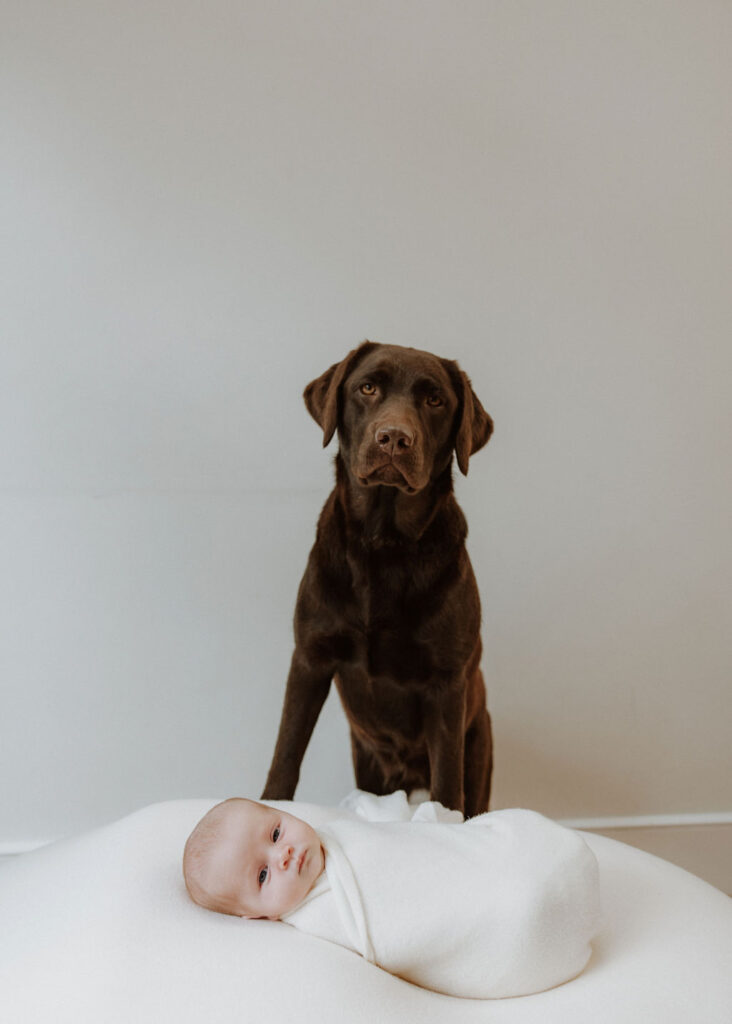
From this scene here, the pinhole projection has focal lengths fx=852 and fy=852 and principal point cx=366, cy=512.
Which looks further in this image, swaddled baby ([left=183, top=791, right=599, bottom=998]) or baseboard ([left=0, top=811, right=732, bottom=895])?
baseboard ([left=0, top=811, right=732, bottom=895])

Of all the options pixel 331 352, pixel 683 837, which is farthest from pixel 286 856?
pixel 683 837

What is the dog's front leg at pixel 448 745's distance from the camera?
Answer: 5.34 feet

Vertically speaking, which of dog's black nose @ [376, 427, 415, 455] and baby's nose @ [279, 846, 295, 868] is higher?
dog's black nose @ [376, 427, 415, 455]

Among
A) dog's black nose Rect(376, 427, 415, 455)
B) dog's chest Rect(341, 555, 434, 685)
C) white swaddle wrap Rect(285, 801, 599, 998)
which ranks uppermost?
dog's black nose Rect(376, 427, 415, 455)

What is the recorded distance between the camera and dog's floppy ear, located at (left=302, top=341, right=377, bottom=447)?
168 centimetres

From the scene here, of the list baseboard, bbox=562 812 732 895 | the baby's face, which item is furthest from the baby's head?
baseboard, bbox=562 812 732 895

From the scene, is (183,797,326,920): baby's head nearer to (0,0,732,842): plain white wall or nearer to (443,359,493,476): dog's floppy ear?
(443,359,493,476): dog's floppy ear

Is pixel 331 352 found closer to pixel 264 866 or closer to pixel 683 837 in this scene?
pixel 264 866

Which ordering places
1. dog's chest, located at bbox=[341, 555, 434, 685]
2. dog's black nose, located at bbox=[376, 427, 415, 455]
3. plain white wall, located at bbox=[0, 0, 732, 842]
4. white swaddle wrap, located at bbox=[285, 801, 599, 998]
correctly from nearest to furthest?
white swaddle wrap, located at bbox=[285, 801, 599, 998] → dog's black nose, located at bbox=[376, 427, 415, 455] → dog's chest, located at bbox=[341, 555, 434, 685] → plain white wall, located at bbox=[0, 0, 732, 842]

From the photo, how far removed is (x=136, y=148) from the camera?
87.0 inches

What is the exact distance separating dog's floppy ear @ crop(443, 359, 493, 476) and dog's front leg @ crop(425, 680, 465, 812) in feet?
1.42

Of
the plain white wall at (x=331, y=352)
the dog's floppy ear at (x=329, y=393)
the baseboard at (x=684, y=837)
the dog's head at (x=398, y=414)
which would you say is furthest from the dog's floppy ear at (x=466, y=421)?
the baseboard at (x=684, y=837)

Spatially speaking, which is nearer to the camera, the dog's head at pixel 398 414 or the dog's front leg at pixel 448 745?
the dog's head at pixel 398 414

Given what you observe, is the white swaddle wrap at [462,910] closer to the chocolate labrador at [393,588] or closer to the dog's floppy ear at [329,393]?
the chocolate labrador at [393,588]
